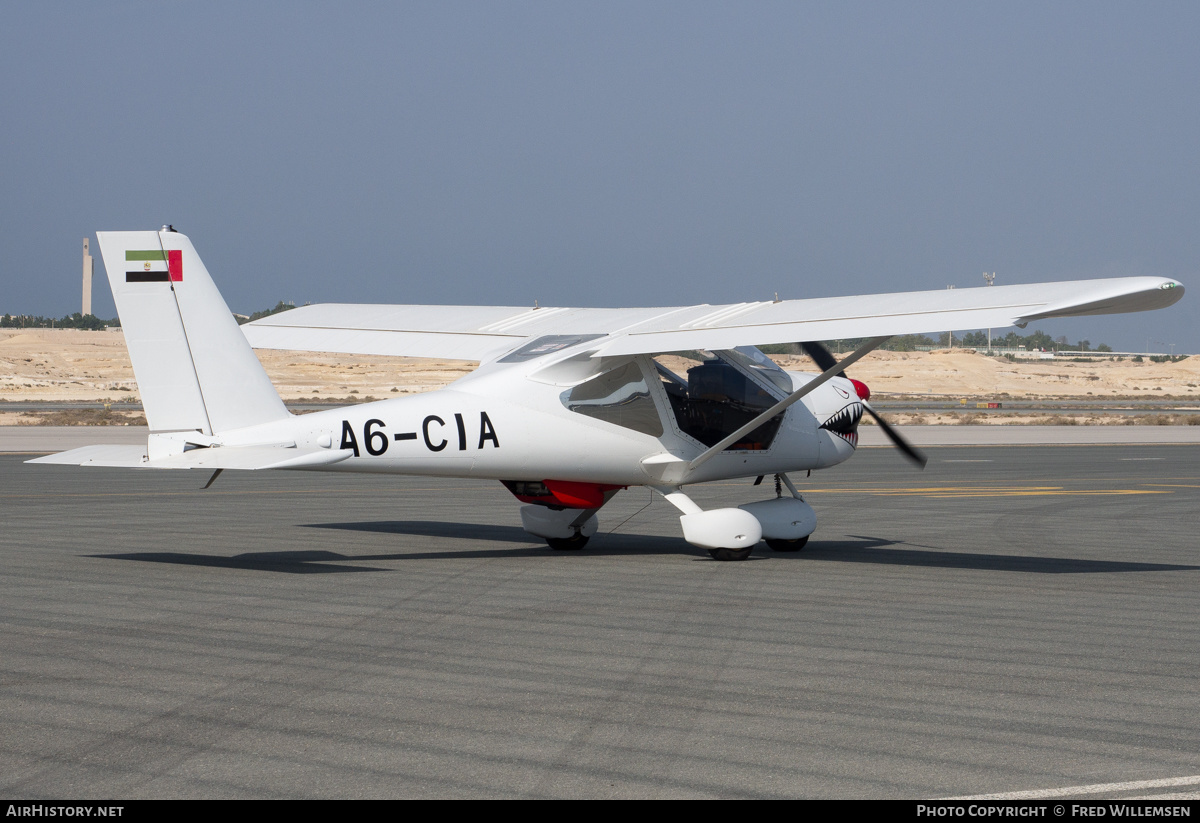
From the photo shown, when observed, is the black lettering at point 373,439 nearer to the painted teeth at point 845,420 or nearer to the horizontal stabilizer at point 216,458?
the horizontal stabilizer at point 216,458

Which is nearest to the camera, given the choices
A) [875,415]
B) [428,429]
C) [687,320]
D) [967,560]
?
[428,429]

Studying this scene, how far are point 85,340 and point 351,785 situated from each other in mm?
118456

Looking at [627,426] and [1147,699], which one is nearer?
[1147,699]

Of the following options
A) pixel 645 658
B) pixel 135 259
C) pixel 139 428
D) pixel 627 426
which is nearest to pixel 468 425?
pixel 627 426

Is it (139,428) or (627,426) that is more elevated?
(627,426)

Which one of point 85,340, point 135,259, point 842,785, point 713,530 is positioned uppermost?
point 135,259

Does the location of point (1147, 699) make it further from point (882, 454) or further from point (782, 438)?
point (882, 454)

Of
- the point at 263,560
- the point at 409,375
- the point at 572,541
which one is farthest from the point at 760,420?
the point at 409,375

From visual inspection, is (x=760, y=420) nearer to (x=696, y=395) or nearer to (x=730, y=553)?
(x=696, y=395)

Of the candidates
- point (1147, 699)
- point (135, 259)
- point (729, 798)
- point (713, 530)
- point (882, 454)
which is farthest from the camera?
point (882, 454)

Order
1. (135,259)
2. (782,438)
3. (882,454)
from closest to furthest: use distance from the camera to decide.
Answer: (135,259), (782,438), (882,454)

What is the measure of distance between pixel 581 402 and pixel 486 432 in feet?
3.31

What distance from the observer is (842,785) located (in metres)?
4.77

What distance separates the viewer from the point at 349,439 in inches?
426
